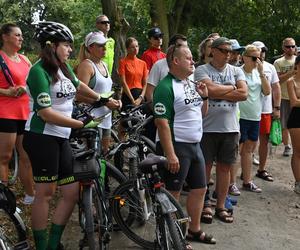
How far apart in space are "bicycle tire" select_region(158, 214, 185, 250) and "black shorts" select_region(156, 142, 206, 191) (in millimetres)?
634

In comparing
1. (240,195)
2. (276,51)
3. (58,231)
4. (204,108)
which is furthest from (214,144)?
(276,51)

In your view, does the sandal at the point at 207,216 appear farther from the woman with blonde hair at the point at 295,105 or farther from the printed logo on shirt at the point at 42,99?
the printed logo on shirt at the point at 42,99

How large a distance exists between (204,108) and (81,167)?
1.47m

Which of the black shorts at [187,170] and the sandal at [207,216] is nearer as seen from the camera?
the black shorts at [187,170]

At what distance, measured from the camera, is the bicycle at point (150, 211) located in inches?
136

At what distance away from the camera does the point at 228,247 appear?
4445 millimetres

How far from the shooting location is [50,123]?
3395 mm

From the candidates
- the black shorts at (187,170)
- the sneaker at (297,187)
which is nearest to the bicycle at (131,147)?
the black shorts at (187,170)

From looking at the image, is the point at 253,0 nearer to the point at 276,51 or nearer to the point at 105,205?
the point at 276,51

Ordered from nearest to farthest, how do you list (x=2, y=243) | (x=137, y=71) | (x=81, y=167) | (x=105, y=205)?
(x=2, y=243) → (x=81, y=167) → (x=105, y=205) → (x=137, y=71)

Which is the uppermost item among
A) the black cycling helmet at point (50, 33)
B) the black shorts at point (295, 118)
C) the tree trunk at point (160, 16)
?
the tree trunk at point (160, 16)

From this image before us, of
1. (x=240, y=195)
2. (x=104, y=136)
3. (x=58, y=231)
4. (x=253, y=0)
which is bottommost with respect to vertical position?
(x=240, y=195)

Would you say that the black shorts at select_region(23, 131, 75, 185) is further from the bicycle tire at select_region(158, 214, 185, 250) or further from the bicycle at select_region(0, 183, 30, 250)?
the bicycle tire at select_region(158, 214, 185, 250)

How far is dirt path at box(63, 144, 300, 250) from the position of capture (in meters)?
4.49
